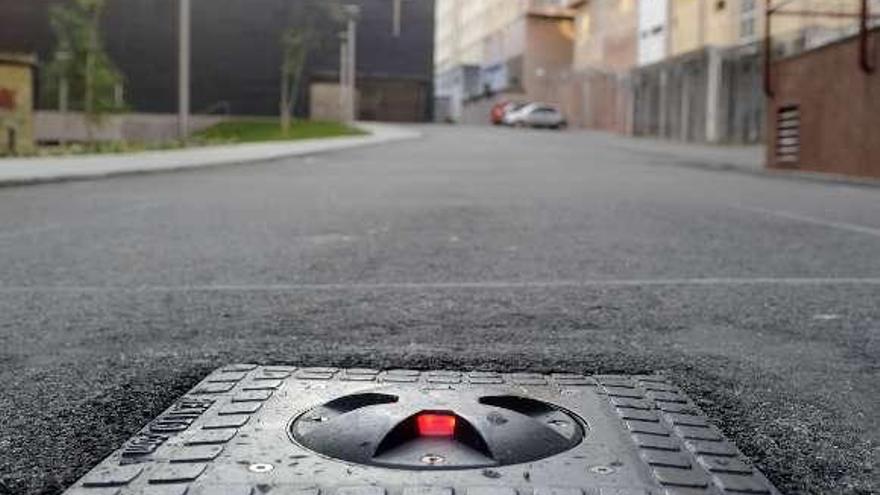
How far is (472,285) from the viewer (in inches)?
198

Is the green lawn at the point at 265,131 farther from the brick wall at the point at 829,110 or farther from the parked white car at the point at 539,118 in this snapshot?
the brick wall at the point at 829,110

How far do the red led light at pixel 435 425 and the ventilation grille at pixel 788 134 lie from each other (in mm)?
17421

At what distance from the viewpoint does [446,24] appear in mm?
119312

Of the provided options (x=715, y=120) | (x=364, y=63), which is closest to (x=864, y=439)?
(x=715, y=120)

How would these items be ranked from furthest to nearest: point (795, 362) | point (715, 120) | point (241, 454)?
point (715, 120) → point (795, 362) → point (241, 454)

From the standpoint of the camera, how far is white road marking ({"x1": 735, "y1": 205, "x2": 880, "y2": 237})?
804 centimetres

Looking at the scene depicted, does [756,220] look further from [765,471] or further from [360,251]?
[765,471]

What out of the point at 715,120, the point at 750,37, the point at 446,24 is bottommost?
the point at 715,120

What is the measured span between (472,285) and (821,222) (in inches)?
194

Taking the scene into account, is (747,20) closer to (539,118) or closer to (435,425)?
(539,118)

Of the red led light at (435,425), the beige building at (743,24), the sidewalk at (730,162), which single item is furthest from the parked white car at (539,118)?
the red led light at (435,425)

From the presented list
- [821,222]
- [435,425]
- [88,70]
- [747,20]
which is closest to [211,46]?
[88,70]

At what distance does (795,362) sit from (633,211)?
632 cm

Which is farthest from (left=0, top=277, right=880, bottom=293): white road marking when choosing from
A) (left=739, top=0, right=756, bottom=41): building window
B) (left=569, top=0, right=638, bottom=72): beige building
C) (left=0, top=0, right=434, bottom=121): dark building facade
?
(left=0, top=0, right=434, bottom=121): dark building facade
